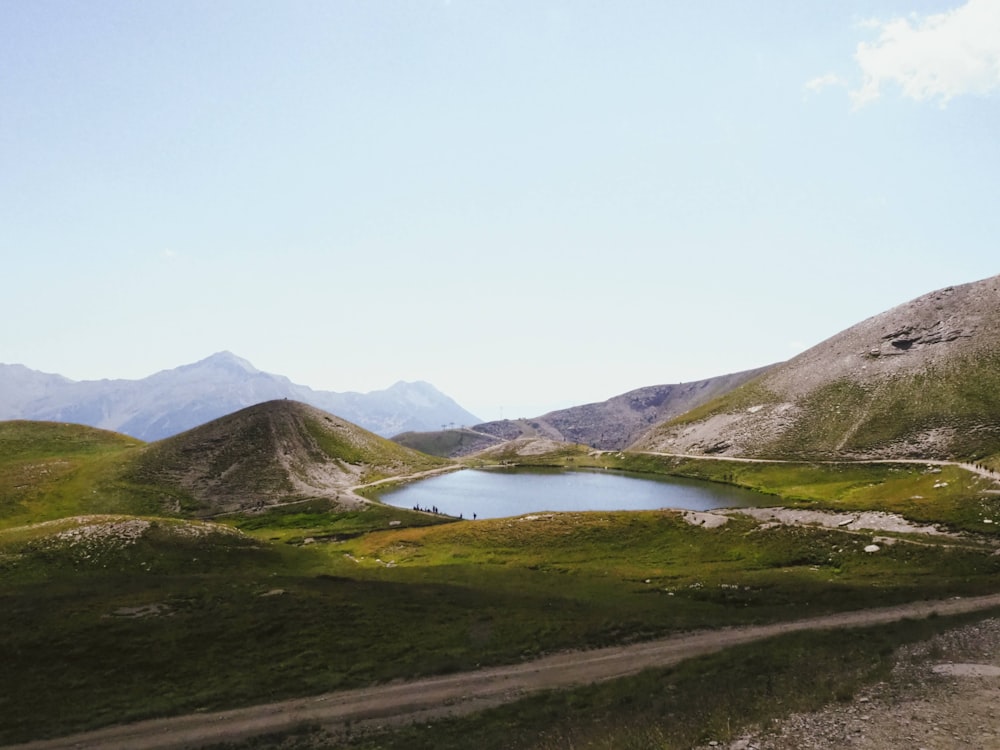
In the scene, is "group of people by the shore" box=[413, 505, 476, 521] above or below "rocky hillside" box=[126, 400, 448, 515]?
below

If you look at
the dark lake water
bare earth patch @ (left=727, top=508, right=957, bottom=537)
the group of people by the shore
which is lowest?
the dark lake water

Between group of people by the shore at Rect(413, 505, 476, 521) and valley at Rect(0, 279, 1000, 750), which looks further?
group of people by the shore at Rect(413, 505, 476, 521)

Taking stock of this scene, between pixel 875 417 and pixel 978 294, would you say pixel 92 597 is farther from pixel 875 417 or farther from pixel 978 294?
pixel 978 294

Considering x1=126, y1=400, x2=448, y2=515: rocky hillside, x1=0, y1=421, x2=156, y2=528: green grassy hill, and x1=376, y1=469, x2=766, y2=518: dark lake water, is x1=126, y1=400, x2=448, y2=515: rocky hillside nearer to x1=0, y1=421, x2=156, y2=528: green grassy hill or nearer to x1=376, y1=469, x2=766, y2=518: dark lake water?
x1=0, y1=421, x2=156, y2=528: green grassy hill

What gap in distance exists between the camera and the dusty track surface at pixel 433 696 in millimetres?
28297

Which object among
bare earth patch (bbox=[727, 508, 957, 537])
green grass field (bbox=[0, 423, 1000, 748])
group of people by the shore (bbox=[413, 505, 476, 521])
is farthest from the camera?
group of people by the shore (bbox=[413, 505, 476, 521])

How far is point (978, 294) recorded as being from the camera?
17888 centimetres

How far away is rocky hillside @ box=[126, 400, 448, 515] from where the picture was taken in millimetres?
132000

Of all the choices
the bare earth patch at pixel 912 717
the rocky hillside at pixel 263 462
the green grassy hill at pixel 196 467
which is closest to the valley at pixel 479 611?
the bare earth patch at pixel 912 717

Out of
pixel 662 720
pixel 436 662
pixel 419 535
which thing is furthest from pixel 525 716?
pixel 419 535

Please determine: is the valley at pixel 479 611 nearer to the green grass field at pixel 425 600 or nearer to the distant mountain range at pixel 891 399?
the green grass field at pixel 425 600

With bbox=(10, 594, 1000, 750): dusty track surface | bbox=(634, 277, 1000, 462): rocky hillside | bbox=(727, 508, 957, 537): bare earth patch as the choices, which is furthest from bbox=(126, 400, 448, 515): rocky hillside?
bbox=(634, 277, 1000, 462): rocky hillside

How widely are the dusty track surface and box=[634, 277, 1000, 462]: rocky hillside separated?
11162 centimetres

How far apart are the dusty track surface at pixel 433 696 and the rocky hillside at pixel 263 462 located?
310ft
